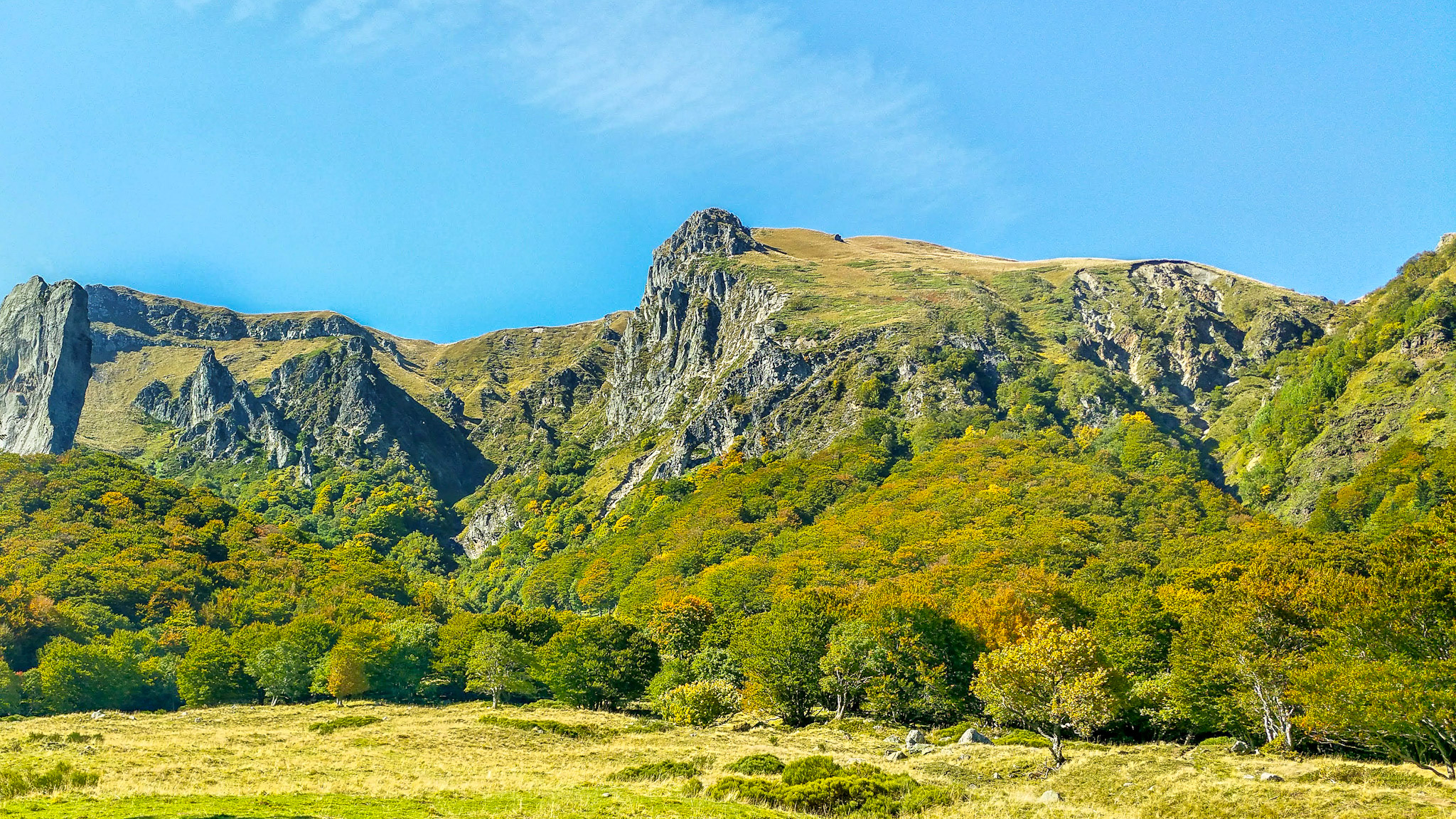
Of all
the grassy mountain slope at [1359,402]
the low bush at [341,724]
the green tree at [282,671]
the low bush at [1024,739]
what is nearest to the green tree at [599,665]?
the low bush at [341,724]

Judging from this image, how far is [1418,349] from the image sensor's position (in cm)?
15250

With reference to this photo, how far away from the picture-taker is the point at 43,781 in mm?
33000

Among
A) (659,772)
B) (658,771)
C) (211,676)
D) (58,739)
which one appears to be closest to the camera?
(659,772)

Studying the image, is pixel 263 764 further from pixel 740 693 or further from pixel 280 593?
pixel 280 593

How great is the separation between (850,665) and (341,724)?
154ft

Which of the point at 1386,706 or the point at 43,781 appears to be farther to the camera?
the point at 1386,706

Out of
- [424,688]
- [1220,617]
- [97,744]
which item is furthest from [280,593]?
[1220,617]

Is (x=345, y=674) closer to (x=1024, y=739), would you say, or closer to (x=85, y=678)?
(x=85, y=678)

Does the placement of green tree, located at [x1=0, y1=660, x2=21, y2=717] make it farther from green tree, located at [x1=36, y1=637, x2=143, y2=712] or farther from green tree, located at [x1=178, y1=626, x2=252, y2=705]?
green tree, located at [x1=178, y1=626, x2=252, y2=705]

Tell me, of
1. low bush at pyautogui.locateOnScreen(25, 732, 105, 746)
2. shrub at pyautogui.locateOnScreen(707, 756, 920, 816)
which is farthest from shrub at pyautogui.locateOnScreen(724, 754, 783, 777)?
low bush at pyautogui.locateOnScreen(25, 732, 105, 746)

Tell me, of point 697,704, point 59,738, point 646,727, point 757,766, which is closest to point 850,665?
point 697,704

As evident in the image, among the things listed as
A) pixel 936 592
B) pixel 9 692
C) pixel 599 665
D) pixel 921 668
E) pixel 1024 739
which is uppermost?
pixel 936 592

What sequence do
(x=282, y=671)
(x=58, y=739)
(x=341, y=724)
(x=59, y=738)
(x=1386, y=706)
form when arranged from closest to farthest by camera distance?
(x=1386, y=706) < (x=58, y=739) < (x=59, y=738) < (x=341, y=724) < (x=282, y=671)

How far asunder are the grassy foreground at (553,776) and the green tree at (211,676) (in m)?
31.8
